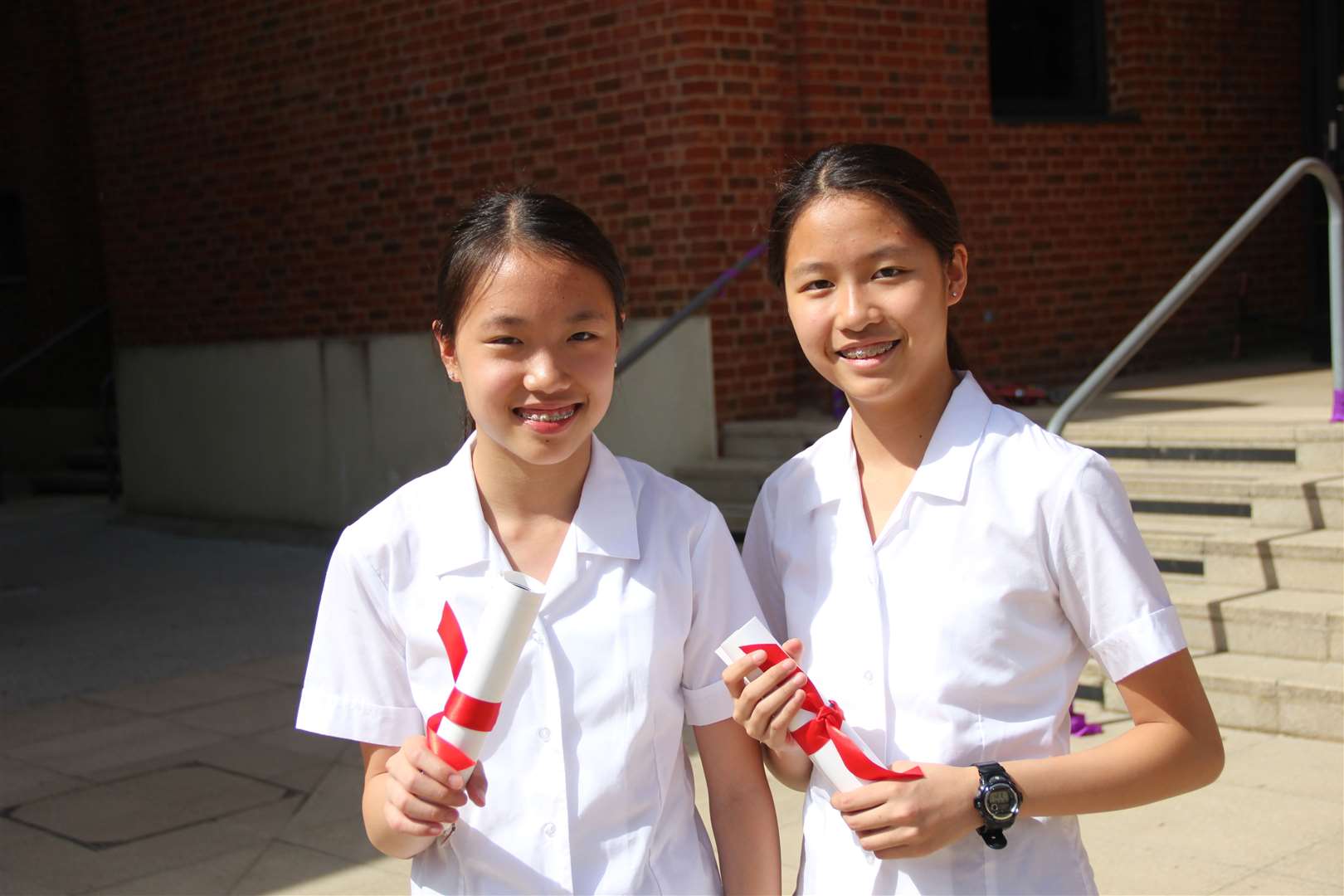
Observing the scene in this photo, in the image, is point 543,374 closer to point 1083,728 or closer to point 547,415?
point 547,415

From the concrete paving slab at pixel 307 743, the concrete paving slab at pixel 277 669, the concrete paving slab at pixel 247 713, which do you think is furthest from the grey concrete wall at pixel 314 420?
the concrete paving slab at pixel 307 743

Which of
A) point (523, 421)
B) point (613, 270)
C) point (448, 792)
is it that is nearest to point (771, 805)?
point (448, 792)

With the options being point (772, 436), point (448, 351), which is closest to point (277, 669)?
point (772, 436)

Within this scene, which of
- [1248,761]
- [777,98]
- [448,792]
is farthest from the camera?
[777,98]

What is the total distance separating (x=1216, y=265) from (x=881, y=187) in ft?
14.1

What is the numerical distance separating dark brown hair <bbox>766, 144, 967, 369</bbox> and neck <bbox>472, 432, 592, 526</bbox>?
46 cm

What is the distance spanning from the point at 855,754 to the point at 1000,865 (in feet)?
0.88

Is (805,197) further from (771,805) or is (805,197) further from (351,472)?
(351,472)

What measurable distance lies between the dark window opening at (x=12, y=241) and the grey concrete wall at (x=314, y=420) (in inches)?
186

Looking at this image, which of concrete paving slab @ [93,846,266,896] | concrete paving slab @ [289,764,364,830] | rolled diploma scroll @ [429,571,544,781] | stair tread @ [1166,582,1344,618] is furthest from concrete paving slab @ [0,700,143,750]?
rolled diploma scroll @ [429,571,544,781]

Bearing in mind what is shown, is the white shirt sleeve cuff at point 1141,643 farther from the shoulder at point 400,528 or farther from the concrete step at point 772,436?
the concrete step at point 772,436

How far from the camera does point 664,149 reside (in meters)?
8.01

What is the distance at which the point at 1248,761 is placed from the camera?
459cm

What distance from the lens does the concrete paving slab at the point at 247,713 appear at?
579 cm
